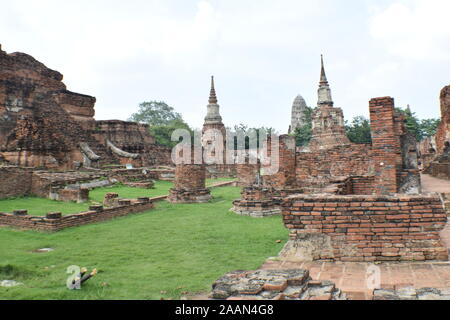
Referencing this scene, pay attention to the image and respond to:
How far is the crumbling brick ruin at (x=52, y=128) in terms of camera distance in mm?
15156

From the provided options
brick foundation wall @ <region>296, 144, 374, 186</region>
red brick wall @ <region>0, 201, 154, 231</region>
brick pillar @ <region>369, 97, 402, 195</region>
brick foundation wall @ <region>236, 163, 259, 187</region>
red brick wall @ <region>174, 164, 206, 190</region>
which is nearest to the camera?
red brick wall @ <region>0, 201, 154, 231</region>

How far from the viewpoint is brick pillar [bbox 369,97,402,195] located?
741 cm

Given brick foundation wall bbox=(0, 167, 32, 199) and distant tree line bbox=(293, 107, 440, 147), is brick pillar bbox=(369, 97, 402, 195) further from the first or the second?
distant tree line bbox=(293, 107, 440, 147)

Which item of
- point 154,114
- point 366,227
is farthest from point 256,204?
point 154,114

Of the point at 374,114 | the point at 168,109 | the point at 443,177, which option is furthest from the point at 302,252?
the point at 168,109

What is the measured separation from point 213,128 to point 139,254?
2819 cm

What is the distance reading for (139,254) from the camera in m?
5.39

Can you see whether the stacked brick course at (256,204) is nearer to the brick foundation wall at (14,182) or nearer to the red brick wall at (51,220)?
the red brick wall at (51,220)

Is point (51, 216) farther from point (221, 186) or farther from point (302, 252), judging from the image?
point (221, 186)

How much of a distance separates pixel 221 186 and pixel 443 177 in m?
9.91

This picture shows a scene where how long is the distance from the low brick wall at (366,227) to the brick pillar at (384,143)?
340 centimetres

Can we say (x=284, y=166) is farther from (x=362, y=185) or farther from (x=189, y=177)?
(x=189, y=177)

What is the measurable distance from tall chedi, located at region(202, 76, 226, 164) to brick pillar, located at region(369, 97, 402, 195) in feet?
80.6

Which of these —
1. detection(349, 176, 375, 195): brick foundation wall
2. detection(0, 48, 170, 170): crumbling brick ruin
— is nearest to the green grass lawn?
detection(349, 176, 375, 195): brick foundation wall
